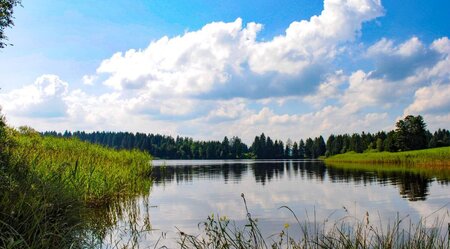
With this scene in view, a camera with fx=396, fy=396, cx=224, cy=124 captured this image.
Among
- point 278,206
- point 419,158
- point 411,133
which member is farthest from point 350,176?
point 411,133

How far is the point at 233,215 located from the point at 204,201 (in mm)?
5709

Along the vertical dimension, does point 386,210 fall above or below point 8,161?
below

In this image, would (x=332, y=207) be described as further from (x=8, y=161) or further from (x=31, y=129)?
(x=31, y=129)

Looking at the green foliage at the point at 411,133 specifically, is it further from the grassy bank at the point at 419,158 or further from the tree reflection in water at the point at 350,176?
the tree reflection in water at the point at 350,176

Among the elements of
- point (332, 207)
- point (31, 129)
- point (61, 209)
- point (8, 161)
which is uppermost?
point (31, 129)

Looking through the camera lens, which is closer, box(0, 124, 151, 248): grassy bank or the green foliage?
box(0, 124, 151, 248): grassy bank

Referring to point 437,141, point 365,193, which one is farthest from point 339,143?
point 365,193

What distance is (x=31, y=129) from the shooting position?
32656 mm

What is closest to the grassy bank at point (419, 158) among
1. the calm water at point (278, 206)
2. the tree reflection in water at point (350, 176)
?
the tree reflection in water at point (350, 176)

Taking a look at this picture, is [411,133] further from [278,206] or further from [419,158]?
[278,206]

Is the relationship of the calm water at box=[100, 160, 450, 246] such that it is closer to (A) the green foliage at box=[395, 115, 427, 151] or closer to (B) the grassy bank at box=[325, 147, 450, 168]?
(B) the grassy bank at box=[325, 147, 450, 168]

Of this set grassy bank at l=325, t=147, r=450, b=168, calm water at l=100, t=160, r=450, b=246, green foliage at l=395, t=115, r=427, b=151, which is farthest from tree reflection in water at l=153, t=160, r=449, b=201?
green foliage at l=395, t=115, r=427, b=151

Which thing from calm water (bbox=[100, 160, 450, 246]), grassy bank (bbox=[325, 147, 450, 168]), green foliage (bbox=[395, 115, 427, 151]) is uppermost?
green foliage (bbox=[395, 115, 427, 151])

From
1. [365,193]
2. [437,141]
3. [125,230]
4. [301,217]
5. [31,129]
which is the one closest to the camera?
[125,230]
